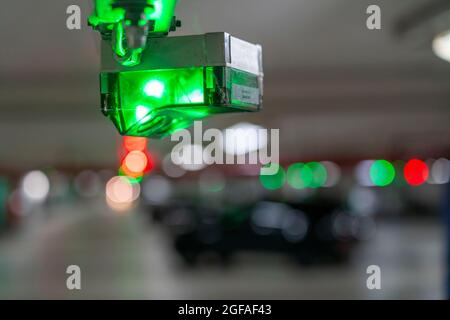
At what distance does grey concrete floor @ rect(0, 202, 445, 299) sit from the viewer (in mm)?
8836

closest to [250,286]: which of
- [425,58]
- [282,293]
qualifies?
[282,293]

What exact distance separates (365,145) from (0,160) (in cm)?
881

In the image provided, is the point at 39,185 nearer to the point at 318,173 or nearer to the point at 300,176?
Answer: the point at 300,176

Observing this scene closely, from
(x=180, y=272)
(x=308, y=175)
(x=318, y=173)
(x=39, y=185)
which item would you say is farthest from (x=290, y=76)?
(x=39, y=185)

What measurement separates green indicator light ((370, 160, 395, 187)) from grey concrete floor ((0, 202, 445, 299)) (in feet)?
29.5

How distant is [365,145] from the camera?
620 inches

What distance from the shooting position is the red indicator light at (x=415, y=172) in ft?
71.6

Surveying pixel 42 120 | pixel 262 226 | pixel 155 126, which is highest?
pixel 42 120

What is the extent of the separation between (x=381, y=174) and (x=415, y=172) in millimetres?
3552

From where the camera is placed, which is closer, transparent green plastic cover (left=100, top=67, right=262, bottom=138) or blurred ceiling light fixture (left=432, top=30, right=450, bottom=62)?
transparent green plastic cover (left=100, top=67, right=262, bottom=138)

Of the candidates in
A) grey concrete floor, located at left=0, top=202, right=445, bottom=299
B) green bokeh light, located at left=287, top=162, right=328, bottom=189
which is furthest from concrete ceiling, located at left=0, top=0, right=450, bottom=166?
green bokeh light, located at left=287, top=162, right=328, bottom=189

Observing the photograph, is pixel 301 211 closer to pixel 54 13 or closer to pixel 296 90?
pixel 296 90

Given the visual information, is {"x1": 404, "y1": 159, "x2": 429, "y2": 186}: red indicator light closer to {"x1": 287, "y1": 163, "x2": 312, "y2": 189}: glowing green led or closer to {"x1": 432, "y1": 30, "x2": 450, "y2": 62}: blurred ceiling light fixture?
{"x1": 287, "y1": 163, "x2": 312, "y2": 189}: glowing green led

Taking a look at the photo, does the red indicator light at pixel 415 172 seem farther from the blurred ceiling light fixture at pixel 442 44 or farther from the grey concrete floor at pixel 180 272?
the blurred ceiling light fixture at pixel 442 44
